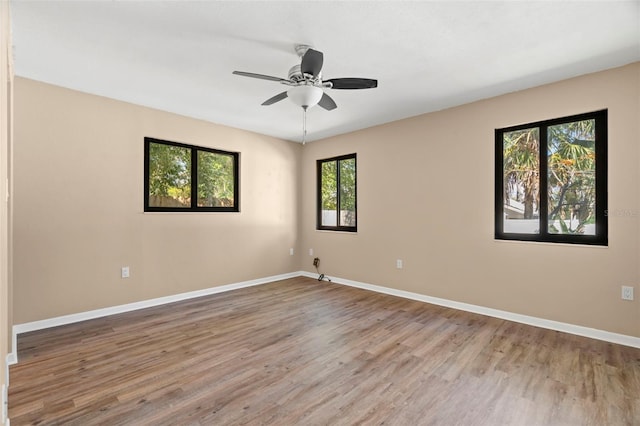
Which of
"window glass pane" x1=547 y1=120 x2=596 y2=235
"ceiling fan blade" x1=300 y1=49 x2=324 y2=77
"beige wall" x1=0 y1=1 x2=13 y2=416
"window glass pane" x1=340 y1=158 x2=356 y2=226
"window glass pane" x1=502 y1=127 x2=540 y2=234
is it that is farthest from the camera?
"window glass pane" x1=340 y1=158 x2=356 y2=226

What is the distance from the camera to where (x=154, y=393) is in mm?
2035

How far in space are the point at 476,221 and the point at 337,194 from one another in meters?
2.34

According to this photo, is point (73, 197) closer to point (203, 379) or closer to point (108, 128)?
point (108, 128)

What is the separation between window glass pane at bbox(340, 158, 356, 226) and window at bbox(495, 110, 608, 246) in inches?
84.3

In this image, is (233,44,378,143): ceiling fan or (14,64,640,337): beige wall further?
(14,64,640,337): beige wall

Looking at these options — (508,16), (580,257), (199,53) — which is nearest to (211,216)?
(199,53)

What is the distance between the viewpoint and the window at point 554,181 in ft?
9.66

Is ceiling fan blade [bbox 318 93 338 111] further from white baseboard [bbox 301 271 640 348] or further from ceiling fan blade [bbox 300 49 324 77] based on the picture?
white baseboard [bbox 301 271 640 348]

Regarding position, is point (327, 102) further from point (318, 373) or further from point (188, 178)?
point (188, 178)

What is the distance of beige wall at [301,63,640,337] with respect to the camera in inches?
109

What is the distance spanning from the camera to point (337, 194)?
17.6 feet

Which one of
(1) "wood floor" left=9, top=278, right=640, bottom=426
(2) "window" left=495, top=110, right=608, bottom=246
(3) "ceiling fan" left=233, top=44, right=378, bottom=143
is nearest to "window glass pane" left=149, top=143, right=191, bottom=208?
(1) "wood floor" left=9, top=278, right=640, bottom=426

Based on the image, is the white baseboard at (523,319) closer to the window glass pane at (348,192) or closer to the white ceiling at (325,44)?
the window glass pane at (348,192)

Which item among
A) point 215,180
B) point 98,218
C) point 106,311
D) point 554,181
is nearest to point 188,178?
point 215,180
